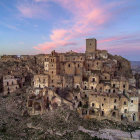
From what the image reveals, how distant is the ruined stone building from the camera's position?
1383 inches

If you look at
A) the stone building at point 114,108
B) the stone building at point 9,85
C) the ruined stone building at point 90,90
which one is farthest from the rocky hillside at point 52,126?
the stone building at point 9,85

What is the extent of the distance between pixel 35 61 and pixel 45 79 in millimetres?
27970

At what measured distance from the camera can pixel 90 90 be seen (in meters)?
40.5

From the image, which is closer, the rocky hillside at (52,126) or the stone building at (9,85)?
the rocky hillside at (52,126)

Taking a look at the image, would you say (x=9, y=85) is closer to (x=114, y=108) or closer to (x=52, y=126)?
(x=52, y=126)

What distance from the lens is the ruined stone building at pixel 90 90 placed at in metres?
35.1

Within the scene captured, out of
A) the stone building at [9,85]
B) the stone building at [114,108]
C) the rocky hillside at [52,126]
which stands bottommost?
the rocky hillside at [52,126]

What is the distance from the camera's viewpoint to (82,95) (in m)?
40.4

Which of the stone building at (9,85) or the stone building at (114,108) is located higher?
the stone building at (9,85)

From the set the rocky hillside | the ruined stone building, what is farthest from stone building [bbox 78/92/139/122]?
the rocky hillside

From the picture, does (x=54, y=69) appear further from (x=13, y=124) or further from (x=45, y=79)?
(x=13, y=124)

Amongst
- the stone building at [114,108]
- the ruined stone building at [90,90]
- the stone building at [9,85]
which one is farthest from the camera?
the stone building at [9,85]

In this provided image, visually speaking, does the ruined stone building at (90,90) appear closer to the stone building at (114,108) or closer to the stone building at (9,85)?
the stone building at (114,108)

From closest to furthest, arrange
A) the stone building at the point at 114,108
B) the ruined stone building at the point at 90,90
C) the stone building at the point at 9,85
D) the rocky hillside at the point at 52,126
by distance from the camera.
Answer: the rocky hillside at the point at 52,126 < the stone building at the point at 114,108 < the ruined stone building at the point at 90,90 < the stone building at the point at 9,85
